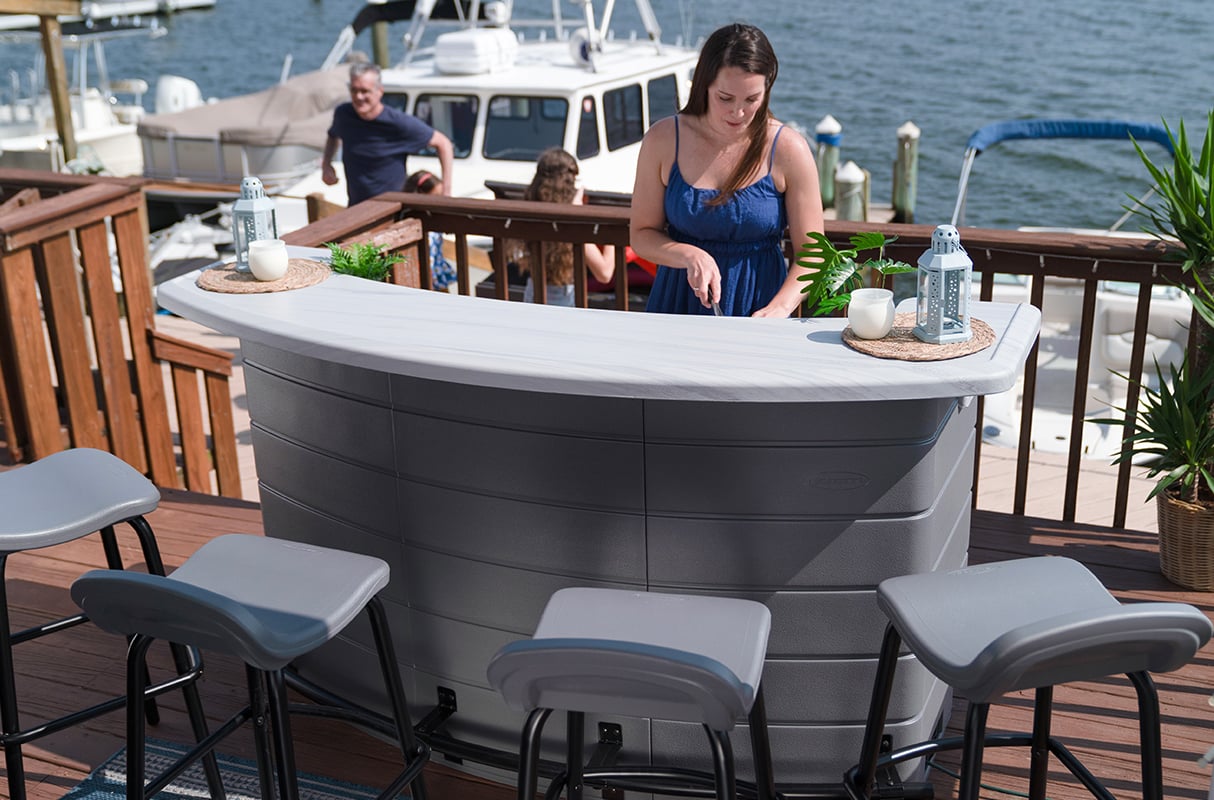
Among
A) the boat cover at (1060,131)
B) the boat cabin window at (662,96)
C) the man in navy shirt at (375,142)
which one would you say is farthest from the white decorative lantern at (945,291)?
the boat cover at (1060,131)

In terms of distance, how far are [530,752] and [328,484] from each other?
3.36ft

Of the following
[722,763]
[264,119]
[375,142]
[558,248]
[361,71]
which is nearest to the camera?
[722,763]

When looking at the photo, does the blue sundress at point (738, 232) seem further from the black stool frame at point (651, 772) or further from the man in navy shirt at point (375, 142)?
the man in navy shirt at point (375, 142)

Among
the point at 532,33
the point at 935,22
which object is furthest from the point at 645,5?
the point at 935,22

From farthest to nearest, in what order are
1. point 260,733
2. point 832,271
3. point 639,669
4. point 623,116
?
point 623,116
point 832,271
point 260,733
point 639,669

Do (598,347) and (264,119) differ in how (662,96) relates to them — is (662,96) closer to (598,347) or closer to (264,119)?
(264,119)

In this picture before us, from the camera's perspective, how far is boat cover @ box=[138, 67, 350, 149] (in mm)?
13234

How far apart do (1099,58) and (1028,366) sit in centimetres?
2304

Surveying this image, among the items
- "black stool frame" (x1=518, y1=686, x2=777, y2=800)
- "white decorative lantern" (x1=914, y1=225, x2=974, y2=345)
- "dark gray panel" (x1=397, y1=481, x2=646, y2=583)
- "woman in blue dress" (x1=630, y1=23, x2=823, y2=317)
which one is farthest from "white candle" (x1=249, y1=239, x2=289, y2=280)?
"white decorative lantern" (x1=914, y1=225, x2=974, y2=345)

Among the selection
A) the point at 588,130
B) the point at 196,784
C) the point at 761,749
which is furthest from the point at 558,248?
the point at 588,130

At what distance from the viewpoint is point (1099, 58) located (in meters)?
24.2

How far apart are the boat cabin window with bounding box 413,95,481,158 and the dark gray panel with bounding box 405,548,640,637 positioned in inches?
272

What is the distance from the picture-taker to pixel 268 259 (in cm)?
286

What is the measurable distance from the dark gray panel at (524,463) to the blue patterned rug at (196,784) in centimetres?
80
